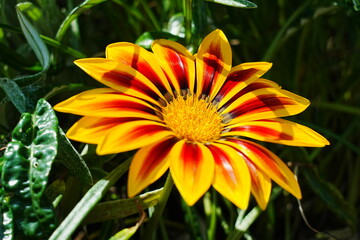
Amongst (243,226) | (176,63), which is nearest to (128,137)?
(176,63)

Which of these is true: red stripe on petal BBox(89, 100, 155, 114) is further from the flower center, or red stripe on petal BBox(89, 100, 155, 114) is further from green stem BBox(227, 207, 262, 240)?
green stem BBox(227, 207, 262, 240)

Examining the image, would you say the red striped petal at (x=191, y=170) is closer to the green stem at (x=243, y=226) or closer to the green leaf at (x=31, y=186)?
the green leaf at (x=31, y=186)

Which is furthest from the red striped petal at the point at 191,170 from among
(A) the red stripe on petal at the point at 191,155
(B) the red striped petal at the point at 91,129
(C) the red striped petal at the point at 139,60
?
(C) the red striped petal at the point at 139,60

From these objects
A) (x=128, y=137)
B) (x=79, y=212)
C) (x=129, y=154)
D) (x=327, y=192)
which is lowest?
(x=327, y=192)

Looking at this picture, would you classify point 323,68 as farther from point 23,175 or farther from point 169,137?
point 23,175

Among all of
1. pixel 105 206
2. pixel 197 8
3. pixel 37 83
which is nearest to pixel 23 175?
pixel 105 206

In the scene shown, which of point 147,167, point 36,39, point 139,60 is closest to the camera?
point 147,167

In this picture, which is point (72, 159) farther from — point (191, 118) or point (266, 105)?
point (266, 105)
